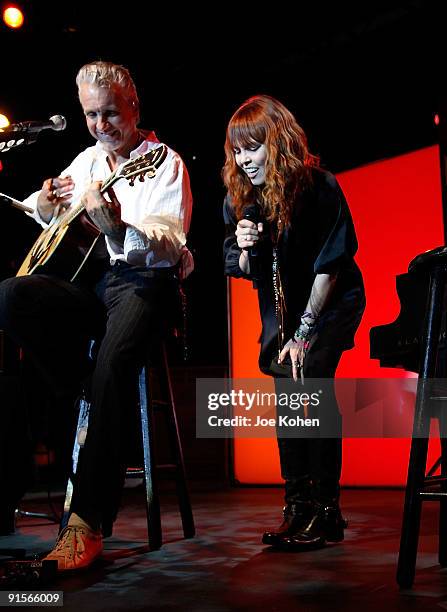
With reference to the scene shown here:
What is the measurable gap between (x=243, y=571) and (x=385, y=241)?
3060mm

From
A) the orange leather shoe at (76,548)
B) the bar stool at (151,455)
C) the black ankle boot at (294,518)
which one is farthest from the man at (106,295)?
the black ankle boot at (294,518)

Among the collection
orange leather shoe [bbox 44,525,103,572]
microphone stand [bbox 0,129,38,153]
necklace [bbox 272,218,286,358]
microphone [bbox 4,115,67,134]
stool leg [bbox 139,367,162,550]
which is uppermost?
microphone [bbox 4,115,67,134]

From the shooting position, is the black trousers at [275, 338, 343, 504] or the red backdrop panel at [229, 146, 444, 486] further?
the red backdrop panel at [229, 146, 444, 486]

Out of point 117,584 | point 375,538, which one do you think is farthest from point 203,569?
point 375,538

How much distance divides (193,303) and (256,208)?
4.27 metres

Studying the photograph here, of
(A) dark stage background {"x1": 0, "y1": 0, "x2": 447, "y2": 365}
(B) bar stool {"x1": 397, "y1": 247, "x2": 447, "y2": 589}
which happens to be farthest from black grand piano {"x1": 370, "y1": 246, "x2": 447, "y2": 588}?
(A) dark stage background {"x1": 0, "y1": 0, "x2": 447, "y2": 365}

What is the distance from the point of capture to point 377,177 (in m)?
4.97

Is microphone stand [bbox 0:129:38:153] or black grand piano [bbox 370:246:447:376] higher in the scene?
microphone stand [bbox 0:129:38:153]

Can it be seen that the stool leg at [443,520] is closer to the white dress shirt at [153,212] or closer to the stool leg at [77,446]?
the white dress shirt at [153,212]

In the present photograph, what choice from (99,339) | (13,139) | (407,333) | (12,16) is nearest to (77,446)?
(99,339)

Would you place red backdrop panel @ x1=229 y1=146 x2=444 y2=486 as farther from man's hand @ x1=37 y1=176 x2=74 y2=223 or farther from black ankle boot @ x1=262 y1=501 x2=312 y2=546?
man's hand @ x1=37 y1=176 x2=74 y2=223

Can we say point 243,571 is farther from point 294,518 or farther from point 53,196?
point 53,196

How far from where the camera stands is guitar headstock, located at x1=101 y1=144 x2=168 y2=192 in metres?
2.56

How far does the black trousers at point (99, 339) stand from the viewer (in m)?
2.40
